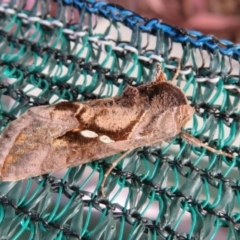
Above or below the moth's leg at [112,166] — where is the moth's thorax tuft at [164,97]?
above

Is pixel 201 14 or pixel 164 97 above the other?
pixel 201 14

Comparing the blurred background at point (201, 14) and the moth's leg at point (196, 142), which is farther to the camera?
the blurred background at point (201, 14)

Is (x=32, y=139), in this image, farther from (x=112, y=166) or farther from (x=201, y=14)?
(x=201, y=14)

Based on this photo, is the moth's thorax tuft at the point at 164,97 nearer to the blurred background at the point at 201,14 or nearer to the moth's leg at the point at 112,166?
the moth's leg at the point at 112,166

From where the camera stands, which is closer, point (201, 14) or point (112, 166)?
point (112, 166)

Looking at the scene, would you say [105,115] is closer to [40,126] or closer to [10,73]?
[40,126]

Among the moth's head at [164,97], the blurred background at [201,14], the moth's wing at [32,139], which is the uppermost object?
the blurred background at [201,14]

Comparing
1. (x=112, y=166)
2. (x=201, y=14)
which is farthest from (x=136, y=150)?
(x=201, y=14)

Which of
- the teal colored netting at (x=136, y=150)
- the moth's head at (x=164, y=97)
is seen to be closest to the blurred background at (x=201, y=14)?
the teal colored netting at (x=136, y=150)
